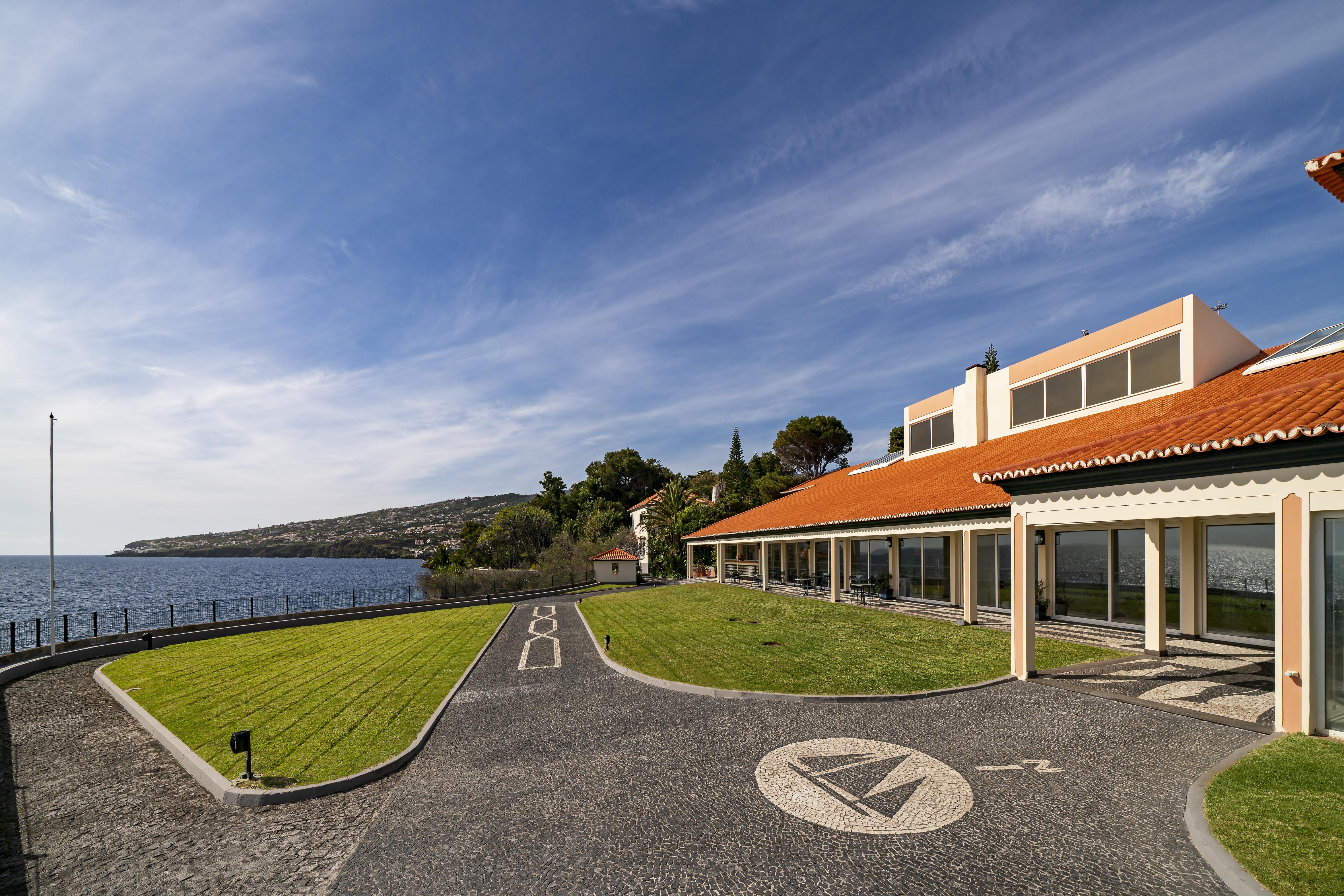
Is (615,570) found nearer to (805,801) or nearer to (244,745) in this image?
(244,745)

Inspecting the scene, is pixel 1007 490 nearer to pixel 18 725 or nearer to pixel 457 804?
pixel 457 804

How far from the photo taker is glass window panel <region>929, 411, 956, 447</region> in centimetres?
2584

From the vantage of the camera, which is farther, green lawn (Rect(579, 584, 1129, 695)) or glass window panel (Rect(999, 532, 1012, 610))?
glass window panel (Rect(999, 532, 1012, 610))

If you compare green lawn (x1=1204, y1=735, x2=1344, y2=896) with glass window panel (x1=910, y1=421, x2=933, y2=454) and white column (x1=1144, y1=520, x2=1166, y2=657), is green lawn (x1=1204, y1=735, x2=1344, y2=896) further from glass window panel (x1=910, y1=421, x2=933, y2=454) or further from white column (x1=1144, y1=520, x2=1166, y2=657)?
glass window panel (x1=910, y1=421, x2=933, y2=454)

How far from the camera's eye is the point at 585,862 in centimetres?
545

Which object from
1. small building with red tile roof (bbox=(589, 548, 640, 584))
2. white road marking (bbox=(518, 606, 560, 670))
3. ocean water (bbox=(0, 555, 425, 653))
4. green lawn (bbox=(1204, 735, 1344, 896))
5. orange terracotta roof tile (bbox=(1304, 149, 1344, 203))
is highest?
orange terracotta roof tile (bbox=(1304, 149, 1344, 203))

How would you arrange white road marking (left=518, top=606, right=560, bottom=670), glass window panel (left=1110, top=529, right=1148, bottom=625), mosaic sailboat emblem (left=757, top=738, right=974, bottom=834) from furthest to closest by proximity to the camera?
glass window panel (left=1110, top=529, right=1148, bottom=625)
white road marking (left=518, top=606, right=560, bottom=670)
mosaic sailboat emblem (left=757, top=738, right=974, bottom=834)

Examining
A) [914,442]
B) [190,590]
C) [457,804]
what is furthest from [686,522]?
[190,590]

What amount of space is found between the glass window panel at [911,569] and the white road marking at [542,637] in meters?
14.2

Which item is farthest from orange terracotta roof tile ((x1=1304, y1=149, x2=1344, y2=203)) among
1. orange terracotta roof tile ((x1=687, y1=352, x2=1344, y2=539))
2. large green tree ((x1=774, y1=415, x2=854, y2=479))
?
large green tree ((x1=774, y1=415, x2=854, y2=479))

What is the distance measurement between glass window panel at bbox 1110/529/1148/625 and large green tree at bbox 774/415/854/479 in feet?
157

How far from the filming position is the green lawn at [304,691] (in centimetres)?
852

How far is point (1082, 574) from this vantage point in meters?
16.7

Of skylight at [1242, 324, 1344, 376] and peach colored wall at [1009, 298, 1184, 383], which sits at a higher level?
peach colored wall at [1009, 298, 1184, 383]
